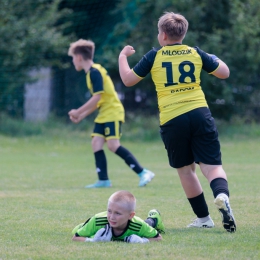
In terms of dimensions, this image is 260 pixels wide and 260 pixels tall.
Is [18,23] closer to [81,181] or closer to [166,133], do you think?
[81,181]

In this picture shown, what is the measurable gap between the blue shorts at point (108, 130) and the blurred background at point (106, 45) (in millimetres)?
9147

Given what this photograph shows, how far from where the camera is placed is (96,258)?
416cm

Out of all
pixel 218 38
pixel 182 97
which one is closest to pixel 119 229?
pixel 182 97

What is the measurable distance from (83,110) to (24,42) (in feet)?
31.8

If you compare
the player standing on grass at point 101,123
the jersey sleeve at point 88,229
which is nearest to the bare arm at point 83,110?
the player standing on grass at point 101,123

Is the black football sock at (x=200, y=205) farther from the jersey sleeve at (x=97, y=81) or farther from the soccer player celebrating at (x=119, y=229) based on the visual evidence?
the jersey sleeve at (x=97, y=81)

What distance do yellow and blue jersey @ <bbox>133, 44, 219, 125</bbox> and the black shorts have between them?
0.06 metres

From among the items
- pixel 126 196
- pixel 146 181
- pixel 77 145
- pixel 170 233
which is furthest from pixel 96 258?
pixel 77 145

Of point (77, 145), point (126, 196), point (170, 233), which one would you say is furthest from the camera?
point (77, 145)

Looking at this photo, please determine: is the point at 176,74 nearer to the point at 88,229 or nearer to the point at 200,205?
the point at 200,205

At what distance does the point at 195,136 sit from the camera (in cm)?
531

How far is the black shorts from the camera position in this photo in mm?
5277

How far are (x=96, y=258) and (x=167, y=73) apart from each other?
6.01 feet

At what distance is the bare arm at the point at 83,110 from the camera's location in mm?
8859
